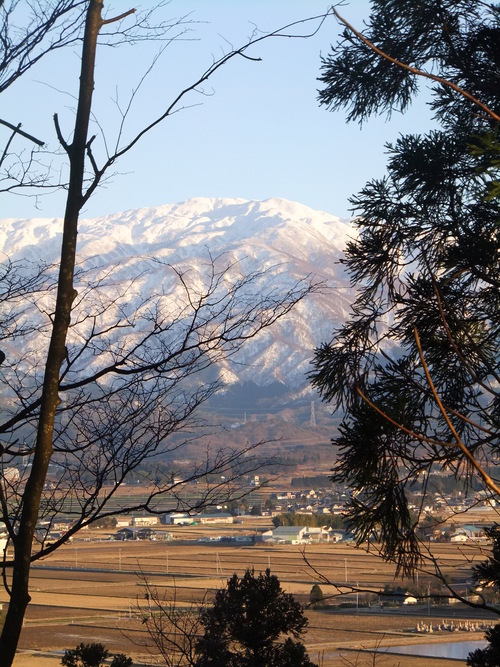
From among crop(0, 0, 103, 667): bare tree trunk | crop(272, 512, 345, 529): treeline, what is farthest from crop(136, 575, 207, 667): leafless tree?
crop(272, 512, 345, 529): treeline

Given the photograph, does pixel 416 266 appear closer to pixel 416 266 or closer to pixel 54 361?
pixel 416 266

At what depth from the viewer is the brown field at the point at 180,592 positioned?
87.8ft

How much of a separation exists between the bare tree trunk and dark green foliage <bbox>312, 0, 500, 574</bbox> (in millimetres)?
1757

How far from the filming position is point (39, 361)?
601 centimetres

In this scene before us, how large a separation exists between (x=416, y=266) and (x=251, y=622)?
262 inches

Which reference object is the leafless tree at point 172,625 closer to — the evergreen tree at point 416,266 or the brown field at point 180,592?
the brown field at point 180,592

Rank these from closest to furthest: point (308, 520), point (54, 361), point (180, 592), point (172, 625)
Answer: point (54, 361)
point (172, 625)
point (180, 592)
point (308, 520)

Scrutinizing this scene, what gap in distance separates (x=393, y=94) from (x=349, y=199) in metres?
1.01

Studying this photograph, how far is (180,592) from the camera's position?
109ft

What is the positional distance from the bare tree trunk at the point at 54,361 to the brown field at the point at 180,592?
41.5ft

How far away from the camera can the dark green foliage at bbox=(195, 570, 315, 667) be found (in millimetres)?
10680

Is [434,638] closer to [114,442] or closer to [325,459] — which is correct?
[114,442]

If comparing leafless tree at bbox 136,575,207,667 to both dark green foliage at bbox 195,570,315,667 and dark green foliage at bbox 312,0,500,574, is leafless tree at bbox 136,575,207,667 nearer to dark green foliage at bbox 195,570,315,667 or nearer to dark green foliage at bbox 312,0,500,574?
dark green foliage at bbox 195,570,315,667

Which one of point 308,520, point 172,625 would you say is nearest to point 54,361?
point 172,625
